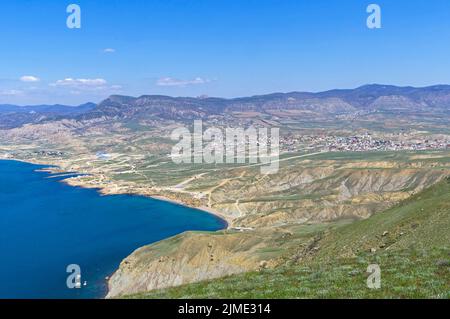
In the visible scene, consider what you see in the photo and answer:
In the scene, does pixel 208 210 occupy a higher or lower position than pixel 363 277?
lower

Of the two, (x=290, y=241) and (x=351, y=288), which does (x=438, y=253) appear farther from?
(x=290, y=241)

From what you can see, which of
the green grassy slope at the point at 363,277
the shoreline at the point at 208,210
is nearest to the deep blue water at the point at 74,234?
the shoreline at the point at 208,210

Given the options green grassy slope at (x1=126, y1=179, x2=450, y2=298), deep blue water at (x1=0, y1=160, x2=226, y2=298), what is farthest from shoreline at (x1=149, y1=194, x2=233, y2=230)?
green grassy slope at (x1=126, y1=179, x2=450, y2=298)

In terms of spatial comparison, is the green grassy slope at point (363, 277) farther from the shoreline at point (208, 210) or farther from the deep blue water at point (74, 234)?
the shoreline at point (208, 210)

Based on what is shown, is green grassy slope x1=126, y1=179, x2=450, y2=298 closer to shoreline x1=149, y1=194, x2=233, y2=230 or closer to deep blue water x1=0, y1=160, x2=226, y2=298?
deep blue water x1=0, y1=160, x2=226, y2=298

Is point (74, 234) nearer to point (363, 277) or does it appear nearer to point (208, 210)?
point (208, 210)

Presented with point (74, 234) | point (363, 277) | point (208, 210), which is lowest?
point (74, 234)

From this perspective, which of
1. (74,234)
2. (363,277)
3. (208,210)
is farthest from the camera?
(208,210)

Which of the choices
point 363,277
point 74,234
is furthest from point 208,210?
point 363,277

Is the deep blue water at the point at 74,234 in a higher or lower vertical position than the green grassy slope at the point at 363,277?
lower
